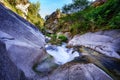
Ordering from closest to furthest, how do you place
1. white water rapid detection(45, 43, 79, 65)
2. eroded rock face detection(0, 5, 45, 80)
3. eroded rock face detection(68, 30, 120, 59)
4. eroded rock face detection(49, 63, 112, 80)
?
eroded rock face detection(0, 5, 45, 80) → eroded rock face detection(49, 63, 112, 80) → white water rapid detection(45, 43, 79, 65) → eroded rock face detection(68, 30, 120, 59)

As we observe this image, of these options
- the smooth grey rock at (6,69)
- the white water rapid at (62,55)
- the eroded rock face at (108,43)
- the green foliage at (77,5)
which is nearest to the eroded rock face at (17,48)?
the smooth grey rock at (6,69)

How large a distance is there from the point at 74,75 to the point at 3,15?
4479mm

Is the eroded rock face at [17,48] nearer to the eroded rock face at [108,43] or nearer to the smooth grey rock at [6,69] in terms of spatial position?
the smooth grey rock at [6,69]

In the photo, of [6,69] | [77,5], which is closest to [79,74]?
[6,69]

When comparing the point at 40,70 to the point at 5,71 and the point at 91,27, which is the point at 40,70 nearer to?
the point at 5,71

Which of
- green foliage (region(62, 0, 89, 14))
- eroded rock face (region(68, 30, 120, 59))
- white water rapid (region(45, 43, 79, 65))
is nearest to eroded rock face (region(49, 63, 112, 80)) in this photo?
white water rapid (region(45, 43, 79, 65))

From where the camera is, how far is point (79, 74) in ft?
21.3

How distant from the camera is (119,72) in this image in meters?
8.18

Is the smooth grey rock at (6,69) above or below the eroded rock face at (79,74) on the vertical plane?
above

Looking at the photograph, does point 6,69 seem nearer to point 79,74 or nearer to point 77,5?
point 79,74

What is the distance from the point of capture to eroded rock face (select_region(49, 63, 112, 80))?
640 cm

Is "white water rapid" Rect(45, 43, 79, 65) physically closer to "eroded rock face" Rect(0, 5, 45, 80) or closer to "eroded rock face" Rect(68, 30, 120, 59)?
"eroded rock face" Rect(0, 5, 45, 80)

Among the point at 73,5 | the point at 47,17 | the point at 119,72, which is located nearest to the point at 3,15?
the point at 119,72

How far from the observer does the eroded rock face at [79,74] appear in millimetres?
6402
